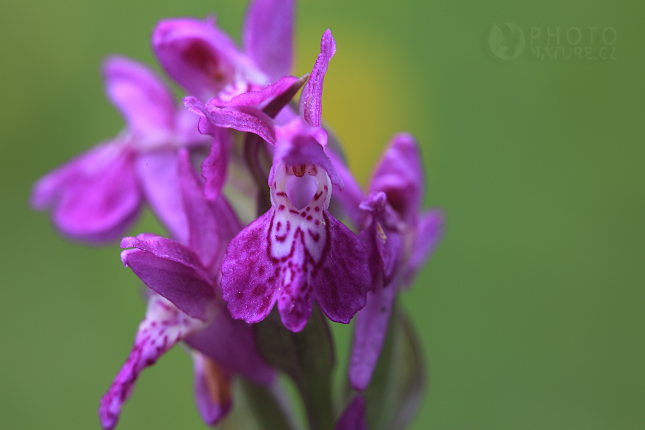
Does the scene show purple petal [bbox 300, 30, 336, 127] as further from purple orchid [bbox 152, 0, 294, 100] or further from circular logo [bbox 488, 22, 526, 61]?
circular logo [bbox 488, 22, 526, 61]

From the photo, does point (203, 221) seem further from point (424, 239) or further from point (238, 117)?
point (424, 239)

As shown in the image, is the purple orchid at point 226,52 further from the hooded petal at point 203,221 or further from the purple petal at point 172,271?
the purple petal at point 172,271

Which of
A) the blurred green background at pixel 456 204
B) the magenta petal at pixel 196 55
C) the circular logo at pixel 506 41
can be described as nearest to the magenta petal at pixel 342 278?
the magenta petal at pixel 196 55

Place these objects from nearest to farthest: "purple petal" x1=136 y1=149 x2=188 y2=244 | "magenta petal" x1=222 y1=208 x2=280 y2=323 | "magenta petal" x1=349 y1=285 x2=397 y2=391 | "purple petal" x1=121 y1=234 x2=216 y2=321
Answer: "magenta petal" x1=222 y1=208 x2=280 y2=323, "purple petal" x1=121 y1=234 x2=216 y2=321, "magenta petal" x1=349 y1=285 x2=397 y2=391, "purple petal" x1=136 y1=149 x2=188 y2=244

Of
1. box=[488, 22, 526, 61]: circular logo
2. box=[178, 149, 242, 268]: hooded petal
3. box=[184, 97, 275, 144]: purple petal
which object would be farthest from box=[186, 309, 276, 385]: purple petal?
box=[488, 22, 526, 61]: circular logo

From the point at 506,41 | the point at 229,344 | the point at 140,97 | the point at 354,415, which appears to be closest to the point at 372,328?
the point at 354,415

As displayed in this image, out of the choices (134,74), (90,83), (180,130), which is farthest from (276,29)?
(90,83)
